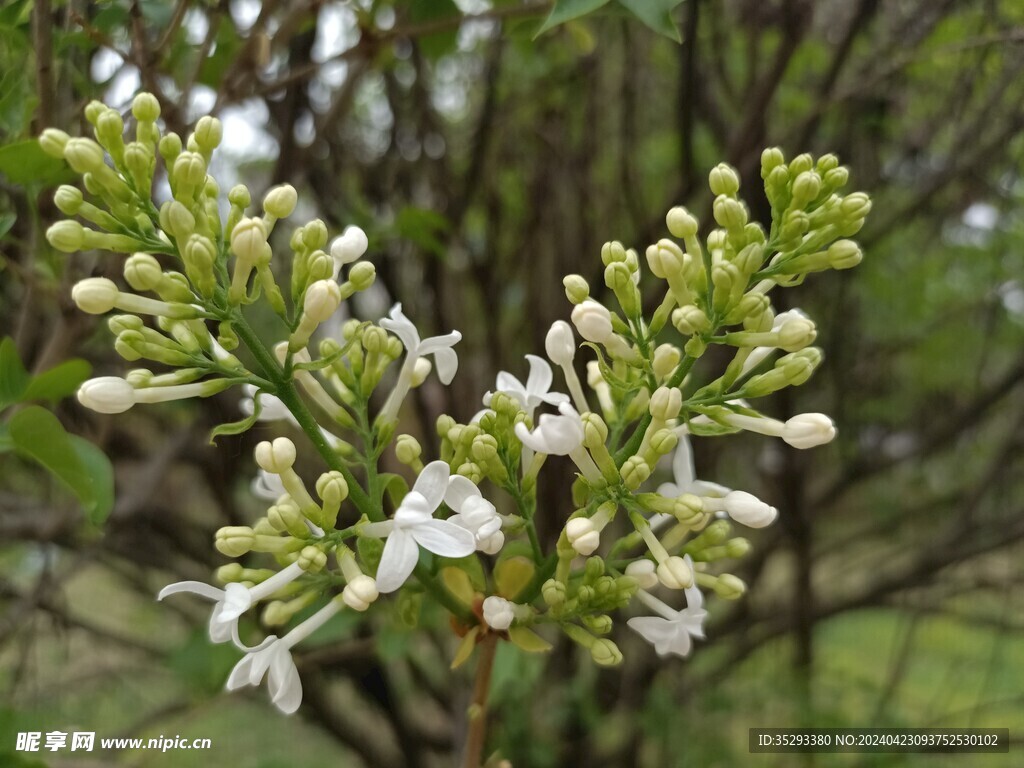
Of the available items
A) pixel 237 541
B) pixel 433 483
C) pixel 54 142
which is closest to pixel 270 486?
pixel 237 541

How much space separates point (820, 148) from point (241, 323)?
1610mm

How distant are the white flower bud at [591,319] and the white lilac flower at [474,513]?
0.44 feet

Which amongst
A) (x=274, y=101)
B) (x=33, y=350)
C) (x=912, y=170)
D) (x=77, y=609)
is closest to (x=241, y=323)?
(x=33, y=350)

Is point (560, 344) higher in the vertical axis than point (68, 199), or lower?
lower

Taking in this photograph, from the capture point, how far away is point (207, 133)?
1.88 feet

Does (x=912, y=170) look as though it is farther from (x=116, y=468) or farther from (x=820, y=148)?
(x=116, y=468)

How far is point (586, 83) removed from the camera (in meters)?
1.92

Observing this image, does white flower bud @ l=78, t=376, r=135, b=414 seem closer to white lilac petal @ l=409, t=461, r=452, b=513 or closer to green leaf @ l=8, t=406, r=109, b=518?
green leaf @ l=8, t=406, r=109, b=518

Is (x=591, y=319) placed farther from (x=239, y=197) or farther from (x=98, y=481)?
(x=98, y=481)

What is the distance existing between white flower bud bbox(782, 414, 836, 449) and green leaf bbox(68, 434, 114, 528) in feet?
1.79

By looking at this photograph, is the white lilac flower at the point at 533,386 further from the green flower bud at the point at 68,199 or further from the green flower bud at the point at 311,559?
the green flower bud at the point at 68,199

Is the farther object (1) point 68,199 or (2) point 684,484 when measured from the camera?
(2) point 684,484

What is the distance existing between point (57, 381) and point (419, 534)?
404 mm

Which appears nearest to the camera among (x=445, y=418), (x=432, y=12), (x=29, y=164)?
(x=445, y=418)
